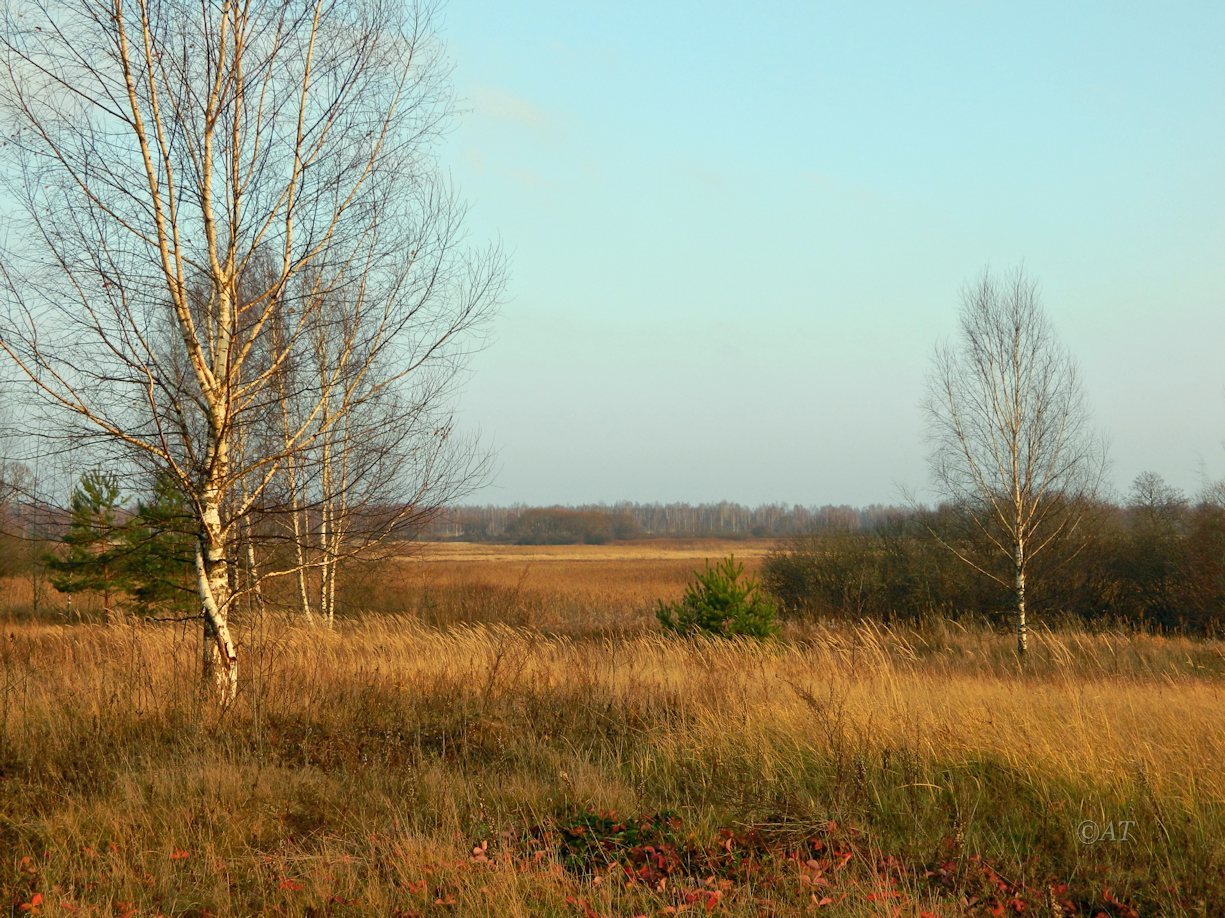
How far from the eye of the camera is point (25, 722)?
6316 millimetres

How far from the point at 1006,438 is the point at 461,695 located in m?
11.5

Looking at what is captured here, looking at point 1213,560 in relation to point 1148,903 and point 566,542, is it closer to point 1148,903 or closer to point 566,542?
point 1148,903

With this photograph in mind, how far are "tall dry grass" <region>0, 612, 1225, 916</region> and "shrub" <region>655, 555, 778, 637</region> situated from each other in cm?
351

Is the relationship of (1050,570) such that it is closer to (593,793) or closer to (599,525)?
(593,793)

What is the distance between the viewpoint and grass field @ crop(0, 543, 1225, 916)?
4.02m

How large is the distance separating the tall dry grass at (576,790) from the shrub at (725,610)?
3.51 meters

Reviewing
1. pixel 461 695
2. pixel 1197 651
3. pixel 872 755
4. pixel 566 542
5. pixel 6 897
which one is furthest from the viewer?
pixel 566 542

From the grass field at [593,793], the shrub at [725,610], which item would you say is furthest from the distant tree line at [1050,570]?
the grass field at [593,793]

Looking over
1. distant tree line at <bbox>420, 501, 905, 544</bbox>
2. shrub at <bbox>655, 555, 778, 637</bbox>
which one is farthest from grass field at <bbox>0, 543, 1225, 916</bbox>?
distant tree line at <bbox>420, 501, 905, 544</bbox>

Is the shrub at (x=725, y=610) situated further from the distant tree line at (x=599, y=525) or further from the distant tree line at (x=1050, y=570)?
the distant tree line at (x=599, y=525)

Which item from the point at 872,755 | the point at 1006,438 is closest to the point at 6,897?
the point at 872,755

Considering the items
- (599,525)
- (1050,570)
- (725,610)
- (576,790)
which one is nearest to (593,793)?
(576,790)

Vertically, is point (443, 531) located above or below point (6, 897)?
above

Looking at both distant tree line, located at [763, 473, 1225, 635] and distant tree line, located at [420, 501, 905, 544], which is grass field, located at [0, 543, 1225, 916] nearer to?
distant tree line, located at [763, 473, 1225, 635]
